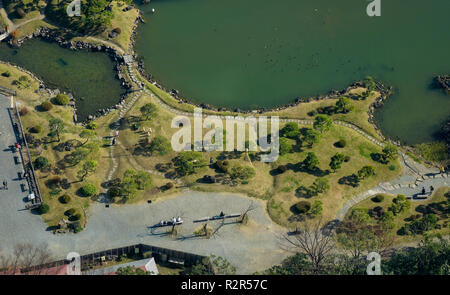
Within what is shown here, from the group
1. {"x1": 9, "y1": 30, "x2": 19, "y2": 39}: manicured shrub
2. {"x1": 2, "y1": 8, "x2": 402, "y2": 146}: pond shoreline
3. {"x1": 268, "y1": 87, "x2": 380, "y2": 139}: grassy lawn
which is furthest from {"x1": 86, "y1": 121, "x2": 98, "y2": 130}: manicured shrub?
{"x1": 268, "y1": 87, "x2": 380, "y2": 139}: grassy lawn

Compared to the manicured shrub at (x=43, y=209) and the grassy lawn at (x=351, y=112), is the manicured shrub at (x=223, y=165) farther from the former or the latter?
the manicured shrub at (x=43, y=209)

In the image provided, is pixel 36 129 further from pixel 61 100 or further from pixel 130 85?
pixel 130 85

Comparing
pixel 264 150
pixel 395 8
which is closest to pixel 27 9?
pixel 264 150

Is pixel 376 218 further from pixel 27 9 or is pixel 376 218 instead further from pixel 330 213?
A: pixel 27 9

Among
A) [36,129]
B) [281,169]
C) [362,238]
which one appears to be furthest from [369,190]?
[36,129]

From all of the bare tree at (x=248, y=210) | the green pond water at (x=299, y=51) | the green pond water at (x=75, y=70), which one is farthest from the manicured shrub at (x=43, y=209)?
the green pond water at (x=299, y=51)
